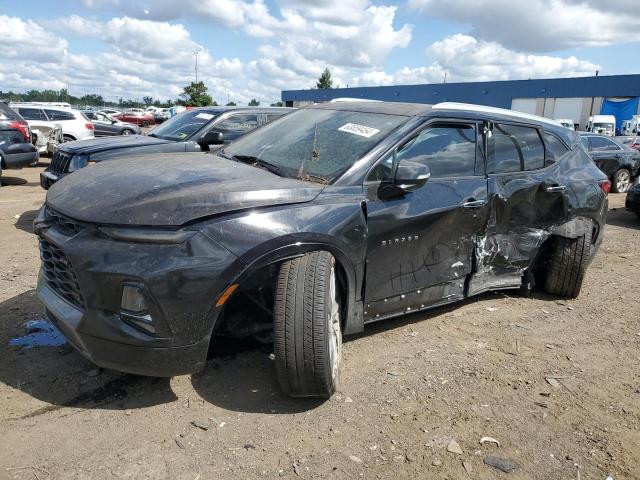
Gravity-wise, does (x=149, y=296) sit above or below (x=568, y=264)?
above

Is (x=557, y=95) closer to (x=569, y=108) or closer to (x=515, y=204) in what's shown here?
(x=569, y=108)

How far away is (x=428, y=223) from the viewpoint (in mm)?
3629

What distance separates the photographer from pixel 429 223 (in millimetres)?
3637

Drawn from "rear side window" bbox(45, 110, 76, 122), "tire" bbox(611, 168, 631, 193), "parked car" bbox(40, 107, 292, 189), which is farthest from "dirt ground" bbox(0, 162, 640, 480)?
"rear side window" bbox(45, 110, 76, 122)

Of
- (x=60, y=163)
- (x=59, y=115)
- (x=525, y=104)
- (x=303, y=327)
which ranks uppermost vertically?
(x=525, y=104)

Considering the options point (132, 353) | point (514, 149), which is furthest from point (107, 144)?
point (514, 149)

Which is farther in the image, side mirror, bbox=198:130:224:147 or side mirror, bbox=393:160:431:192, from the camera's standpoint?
side mirror, bbox=198:130:224:147

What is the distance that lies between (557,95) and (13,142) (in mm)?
41279

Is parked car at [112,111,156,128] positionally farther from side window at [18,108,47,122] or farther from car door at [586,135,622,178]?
car door at [586,135,622,178]

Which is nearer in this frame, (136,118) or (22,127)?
(22,127)

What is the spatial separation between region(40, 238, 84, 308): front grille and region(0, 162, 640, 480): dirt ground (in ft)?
2.08

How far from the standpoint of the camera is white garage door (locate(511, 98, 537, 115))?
43.1 metres

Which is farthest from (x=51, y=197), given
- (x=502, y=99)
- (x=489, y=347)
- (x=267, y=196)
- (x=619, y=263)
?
(x=502, y=99)

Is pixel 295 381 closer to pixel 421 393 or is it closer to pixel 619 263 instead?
pixel 421 393
